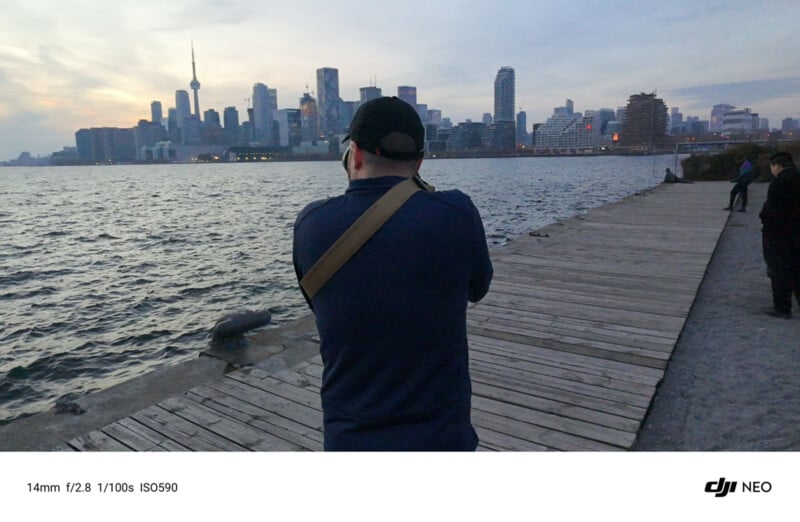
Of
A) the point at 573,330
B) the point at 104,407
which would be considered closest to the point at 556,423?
the point at 573,330

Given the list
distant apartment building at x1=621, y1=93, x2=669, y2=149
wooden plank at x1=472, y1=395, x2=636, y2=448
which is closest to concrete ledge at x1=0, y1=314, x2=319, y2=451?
wooden plank at x1=472, y1=395, x2=636, y2=448

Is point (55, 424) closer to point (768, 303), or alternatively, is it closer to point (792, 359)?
point (792, 359)

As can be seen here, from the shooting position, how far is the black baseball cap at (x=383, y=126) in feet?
5.97

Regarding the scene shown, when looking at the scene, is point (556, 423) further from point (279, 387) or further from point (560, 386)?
point (279, 387)

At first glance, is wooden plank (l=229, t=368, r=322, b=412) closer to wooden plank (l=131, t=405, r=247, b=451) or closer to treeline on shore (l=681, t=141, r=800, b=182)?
wooden plank (l=131, t=405, r=247, b=451)

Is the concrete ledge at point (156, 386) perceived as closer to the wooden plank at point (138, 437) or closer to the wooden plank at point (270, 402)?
the wooden plank at point (138, 437)

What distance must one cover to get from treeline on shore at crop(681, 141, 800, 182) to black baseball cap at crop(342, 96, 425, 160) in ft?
104

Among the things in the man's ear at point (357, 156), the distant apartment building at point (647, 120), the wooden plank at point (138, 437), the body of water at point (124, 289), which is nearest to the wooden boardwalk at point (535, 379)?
the wooden plank at point (138, 437)

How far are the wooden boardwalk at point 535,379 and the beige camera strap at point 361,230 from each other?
2344mm

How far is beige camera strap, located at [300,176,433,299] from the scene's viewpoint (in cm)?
169

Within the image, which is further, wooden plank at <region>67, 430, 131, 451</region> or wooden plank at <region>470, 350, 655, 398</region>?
wooden plank at <region>470, 350, 655, 398</region>
